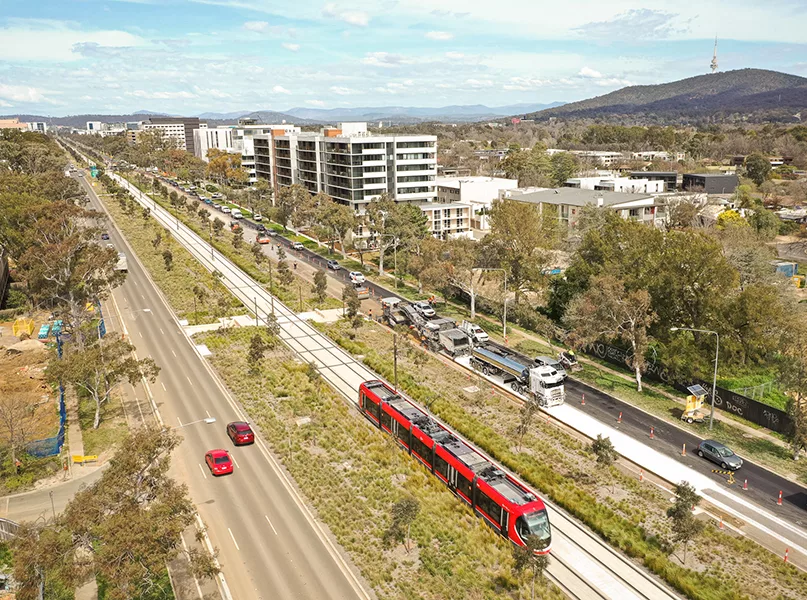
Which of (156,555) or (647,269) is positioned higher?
(647,269)

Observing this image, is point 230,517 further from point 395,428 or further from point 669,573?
point 669,573

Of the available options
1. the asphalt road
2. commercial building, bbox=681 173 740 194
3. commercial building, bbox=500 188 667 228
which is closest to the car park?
the asphalt road

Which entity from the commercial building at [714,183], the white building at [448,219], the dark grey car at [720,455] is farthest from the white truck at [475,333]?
the commercial building at [714,183]

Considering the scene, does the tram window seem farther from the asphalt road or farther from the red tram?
the asphalt road

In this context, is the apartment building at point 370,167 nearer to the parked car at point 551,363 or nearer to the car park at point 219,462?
the parked car at point 551,363

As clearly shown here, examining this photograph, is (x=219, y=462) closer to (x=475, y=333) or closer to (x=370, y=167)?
(x=475, y=333)

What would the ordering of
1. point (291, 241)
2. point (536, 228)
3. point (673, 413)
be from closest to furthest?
point (673, 413), point (536, 228), point (291, 241)

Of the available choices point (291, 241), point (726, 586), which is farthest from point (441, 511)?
point (291, 241)
